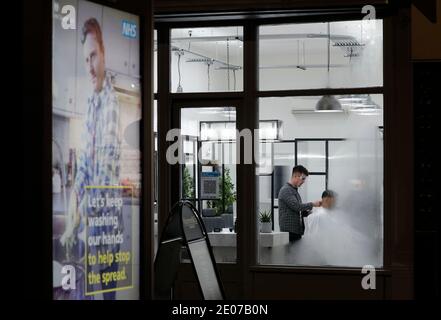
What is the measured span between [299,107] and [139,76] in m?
4.58

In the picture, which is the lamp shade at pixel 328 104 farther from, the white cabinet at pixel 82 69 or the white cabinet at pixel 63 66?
the white cabinet at pixel 63 66

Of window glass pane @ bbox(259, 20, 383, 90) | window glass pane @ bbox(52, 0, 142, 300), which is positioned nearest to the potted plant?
window glass pane @ bbox(259, 20, 383, 90)

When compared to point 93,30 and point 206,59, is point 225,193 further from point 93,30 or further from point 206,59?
point 93,30

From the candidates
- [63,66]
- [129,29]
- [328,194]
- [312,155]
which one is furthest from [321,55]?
[63,66]

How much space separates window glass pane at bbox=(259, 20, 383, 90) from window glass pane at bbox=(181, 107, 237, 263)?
66cm

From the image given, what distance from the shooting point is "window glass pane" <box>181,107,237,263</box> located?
29.0ft

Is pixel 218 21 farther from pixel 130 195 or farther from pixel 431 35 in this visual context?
pixel 130 195

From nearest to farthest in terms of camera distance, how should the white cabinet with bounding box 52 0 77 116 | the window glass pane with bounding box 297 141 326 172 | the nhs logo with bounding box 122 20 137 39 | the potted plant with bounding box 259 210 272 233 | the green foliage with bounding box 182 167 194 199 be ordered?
the white cabinet with bounding box 52 0 77 116
the nhs logo with bounding box 122 20 137 39
the window glass pane with bounding box 297 141 326 172
the potted plant with bounding box 259 210 272 233
the green foliage with bounding box 182 167 194 199

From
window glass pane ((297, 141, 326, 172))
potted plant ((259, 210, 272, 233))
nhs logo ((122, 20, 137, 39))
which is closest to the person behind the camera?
nhs logo ((122, 20, 137, 39))

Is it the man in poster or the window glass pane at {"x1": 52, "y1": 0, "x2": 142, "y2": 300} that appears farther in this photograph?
the man in poster

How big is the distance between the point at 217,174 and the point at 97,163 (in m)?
5.00

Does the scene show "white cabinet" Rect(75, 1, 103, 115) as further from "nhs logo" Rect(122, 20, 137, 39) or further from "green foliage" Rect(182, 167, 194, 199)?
"green foliage" Rect(182, 167, 194, 199)

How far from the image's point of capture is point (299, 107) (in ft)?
28.3

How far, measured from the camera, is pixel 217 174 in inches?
349
